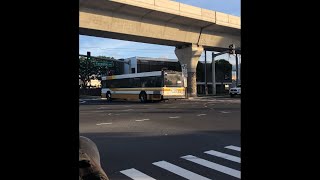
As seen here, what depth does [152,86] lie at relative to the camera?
104 ft

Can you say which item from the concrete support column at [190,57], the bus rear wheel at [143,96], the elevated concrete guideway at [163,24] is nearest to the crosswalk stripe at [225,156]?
the elevated concrete guideway at [163,24]

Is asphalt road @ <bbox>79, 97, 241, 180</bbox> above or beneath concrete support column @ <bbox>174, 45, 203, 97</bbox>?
beneath

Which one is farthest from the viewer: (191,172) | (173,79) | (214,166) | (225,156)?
(173,79)

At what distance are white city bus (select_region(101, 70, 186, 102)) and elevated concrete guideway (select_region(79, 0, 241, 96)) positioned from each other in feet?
15.6

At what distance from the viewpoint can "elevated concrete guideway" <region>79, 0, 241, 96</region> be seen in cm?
3128

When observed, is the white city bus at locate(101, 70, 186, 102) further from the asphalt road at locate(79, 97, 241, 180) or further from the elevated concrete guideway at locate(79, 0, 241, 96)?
the asphalt road at locate(79, 97, 241, 180)

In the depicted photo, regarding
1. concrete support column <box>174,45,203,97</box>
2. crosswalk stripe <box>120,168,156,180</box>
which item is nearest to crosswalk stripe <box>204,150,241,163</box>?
crosswalk stripe <box>120,168,156,180</box>

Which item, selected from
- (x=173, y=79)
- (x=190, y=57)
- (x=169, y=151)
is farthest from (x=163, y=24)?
(x=169, y=151)

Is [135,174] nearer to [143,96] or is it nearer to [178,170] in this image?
[178,170]

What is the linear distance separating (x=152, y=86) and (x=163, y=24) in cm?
873
